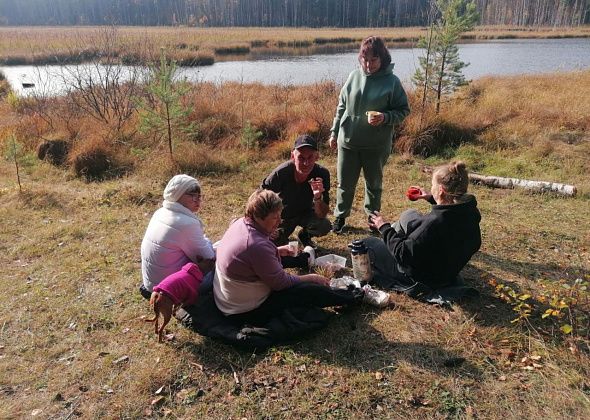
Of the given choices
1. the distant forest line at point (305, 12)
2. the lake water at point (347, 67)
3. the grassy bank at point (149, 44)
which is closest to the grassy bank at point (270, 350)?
the grassy bank at point (149, 44)

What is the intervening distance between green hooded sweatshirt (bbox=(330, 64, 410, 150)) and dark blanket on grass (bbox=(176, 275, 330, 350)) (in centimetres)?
194

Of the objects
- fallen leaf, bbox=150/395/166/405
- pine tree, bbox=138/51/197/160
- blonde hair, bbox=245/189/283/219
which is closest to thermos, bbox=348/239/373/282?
blonde hair, bbox=245/189/283/219

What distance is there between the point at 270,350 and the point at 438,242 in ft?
4.76

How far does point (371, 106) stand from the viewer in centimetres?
434

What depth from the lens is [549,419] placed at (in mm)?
2428

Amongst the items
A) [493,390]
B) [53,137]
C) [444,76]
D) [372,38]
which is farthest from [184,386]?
[444,76]

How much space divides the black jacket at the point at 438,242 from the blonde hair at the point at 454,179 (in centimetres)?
8

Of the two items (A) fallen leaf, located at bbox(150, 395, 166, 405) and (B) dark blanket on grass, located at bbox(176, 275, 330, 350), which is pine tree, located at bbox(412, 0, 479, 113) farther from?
(A) fallen leaf, located at bbox(150, 395, 166, 405)

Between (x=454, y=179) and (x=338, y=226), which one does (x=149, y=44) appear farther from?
(x=454, y=179)

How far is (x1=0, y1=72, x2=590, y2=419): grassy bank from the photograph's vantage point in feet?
8.68

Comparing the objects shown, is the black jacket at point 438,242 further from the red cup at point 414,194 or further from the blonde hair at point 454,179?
the red cup at point 414,194

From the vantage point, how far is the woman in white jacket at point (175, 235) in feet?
10.3

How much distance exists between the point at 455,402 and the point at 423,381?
0.74ft

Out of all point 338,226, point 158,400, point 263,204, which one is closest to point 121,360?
point 158,400
